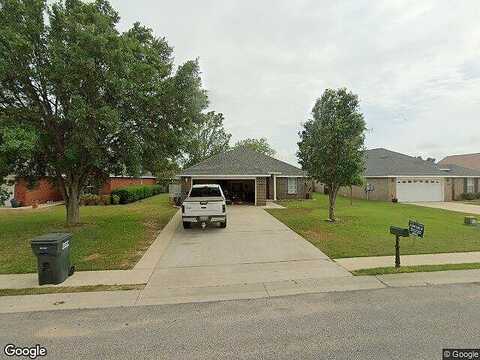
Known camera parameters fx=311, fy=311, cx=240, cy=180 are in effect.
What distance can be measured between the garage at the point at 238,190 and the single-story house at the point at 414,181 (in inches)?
394

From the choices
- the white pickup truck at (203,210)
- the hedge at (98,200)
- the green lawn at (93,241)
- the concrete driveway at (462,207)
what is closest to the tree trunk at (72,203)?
the green lawn at (93,241)

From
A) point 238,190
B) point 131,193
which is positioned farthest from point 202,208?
point 131,193

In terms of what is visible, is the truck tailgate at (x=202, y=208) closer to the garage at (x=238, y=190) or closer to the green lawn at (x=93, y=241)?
the green lawn at (x=93, y=241)

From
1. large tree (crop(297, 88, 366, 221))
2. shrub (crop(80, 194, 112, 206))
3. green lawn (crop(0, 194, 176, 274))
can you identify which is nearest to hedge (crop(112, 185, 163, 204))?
shrub (crop(80, 194, 112, 206))

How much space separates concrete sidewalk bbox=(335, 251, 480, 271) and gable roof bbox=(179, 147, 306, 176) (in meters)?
15.6

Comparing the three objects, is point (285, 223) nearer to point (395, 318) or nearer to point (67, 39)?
point (395, 318)

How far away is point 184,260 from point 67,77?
24.3 feet

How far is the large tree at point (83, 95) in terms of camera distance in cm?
1043

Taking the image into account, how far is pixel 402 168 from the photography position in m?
29.3

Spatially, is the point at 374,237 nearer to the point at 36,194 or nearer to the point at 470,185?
the point at 36,194

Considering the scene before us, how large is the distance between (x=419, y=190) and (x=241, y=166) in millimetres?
16787

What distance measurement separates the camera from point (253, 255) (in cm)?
→ 884

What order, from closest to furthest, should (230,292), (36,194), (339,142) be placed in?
(230,292)
(339,142)
(36,194)

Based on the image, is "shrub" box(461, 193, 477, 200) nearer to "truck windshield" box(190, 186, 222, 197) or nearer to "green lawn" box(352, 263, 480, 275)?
"truck windshield" box(190, 186, 222, 197)
